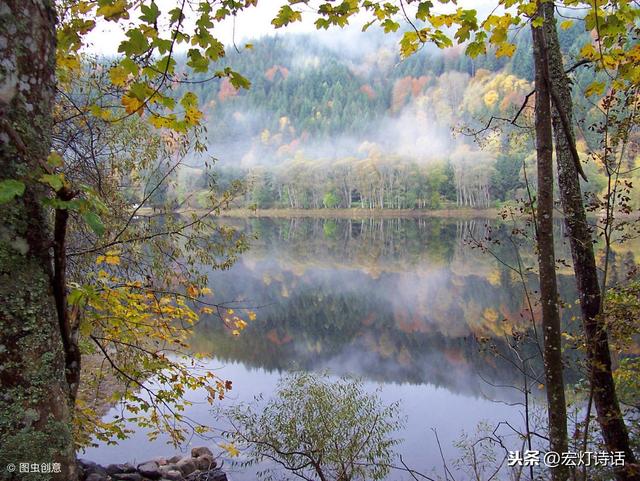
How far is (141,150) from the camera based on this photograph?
603 centimetres

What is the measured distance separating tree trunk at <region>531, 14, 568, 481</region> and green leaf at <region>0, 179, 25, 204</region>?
2839 mm

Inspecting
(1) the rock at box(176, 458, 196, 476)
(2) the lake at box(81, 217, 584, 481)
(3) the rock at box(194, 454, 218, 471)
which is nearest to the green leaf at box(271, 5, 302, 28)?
(2) the lake at box(81, 217, 584, 481)

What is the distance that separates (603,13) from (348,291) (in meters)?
24.4

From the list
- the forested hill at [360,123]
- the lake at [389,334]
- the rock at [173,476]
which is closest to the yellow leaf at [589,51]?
the lake at [389,334]

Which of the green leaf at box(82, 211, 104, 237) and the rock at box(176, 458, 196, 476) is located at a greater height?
the green leaf at box(82, 211, 104, 237)

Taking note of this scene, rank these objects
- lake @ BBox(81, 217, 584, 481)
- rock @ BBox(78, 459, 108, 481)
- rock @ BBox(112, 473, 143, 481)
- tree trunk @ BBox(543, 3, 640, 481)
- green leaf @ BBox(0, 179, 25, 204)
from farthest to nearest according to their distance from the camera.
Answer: lake @ BBox(81, 217, 584, 481) < rock @ BBox(112, 473, 143, 481) < rock @ BBox(78, 459, 108, 481) < tree trunk @ BBox(543, 3, 640, 481) < green leaf @ BBox(0, 179, 25, 204)

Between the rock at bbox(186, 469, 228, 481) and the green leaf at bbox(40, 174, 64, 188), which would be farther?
the rock at bbox(186, 469, 228, 481)

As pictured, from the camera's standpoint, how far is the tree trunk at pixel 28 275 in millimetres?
1340

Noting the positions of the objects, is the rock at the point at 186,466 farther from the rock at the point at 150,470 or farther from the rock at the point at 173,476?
the rock at the point at 150,470

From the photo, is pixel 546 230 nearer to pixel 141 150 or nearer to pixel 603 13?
pixel 603 13

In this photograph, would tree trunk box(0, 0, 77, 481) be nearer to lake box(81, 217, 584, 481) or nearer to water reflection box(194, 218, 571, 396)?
lake box(81, 217, 584, 481)

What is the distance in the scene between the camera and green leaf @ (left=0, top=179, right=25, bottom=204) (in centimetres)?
118

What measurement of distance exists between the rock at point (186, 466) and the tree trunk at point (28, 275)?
737cm

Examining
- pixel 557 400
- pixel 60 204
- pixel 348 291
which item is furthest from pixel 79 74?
pixel 348 291
